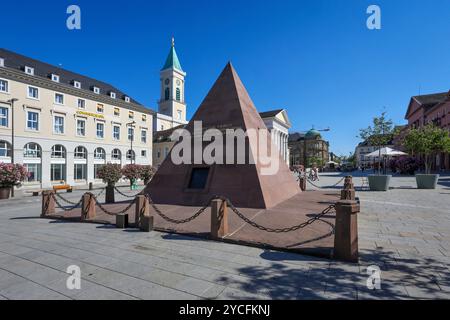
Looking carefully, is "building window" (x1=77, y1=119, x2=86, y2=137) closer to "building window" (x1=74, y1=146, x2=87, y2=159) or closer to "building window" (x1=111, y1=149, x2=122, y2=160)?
"building window" (x1=74, y1=146, x2=87, y2=159)

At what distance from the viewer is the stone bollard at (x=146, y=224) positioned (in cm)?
668

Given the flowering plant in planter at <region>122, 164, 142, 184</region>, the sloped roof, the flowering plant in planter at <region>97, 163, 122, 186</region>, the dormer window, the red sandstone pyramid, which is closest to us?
the red sandstone pyramid

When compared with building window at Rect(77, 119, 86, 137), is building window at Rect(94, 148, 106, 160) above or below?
below

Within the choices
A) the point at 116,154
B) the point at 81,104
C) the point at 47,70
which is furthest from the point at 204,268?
the point at 47,70

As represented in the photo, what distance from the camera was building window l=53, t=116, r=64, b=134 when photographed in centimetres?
2979

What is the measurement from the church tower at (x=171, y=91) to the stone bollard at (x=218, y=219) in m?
55.6

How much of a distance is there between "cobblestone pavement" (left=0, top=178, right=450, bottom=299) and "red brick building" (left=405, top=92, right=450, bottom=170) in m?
47.3

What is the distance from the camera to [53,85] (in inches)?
1160

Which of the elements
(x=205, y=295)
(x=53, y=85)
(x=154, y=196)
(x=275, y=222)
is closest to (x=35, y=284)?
(x=205, y=295)

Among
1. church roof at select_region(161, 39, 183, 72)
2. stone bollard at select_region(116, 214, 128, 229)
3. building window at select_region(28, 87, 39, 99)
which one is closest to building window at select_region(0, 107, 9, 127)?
building window at select_region(28, 87, 39, 99)

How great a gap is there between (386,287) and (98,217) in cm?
856

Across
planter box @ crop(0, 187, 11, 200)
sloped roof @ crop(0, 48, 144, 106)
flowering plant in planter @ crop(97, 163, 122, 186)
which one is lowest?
planter box @ crop(0, 187, 11, 200)

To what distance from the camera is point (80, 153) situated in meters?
32.8
